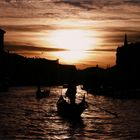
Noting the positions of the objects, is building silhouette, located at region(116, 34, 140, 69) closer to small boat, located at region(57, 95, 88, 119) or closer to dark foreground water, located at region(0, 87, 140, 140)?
dark foreground water, located at region(0, 87, 140, 140)

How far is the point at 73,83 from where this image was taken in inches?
1773

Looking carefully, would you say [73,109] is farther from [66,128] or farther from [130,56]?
[130,56]

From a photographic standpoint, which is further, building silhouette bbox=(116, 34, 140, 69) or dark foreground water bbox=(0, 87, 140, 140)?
building silhouette bbox=(116, 34, 140, 69)

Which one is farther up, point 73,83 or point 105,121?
point 73,83

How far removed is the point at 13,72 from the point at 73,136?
150 m

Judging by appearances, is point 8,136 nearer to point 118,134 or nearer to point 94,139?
point 94,139

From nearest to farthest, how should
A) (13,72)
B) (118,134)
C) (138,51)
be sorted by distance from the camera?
(118,134), (138,51), (13,72)

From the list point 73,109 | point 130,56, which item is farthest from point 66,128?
point 130,56

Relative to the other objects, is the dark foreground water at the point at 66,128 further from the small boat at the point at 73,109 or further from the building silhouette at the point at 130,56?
the building silhouette at the point at 130,56

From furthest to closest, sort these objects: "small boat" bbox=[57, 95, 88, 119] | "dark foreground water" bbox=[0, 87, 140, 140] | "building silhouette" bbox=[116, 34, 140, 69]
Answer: "building silhouette" bbox=[116, 34, 140, 69], "small boat" bbox=[57, 95, 88, 119], "dark foreground water" bbox=[0, 87, 140, 140]

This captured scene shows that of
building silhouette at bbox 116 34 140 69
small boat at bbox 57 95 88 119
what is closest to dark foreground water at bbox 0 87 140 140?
small boat at bbox 57 95 88 119

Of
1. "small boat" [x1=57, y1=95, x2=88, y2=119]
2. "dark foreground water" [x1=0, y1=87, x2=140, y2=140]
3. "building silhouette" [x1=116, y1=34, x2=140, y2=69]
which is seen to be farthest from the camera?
"building silhouette" [x1=116, y1=34, x2=140, y2=69]

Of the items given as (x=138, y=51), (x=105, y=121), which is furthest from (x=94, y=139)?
(x=138, y=51)

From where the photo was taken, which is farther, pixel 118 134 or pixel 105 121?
pixel 105 121
